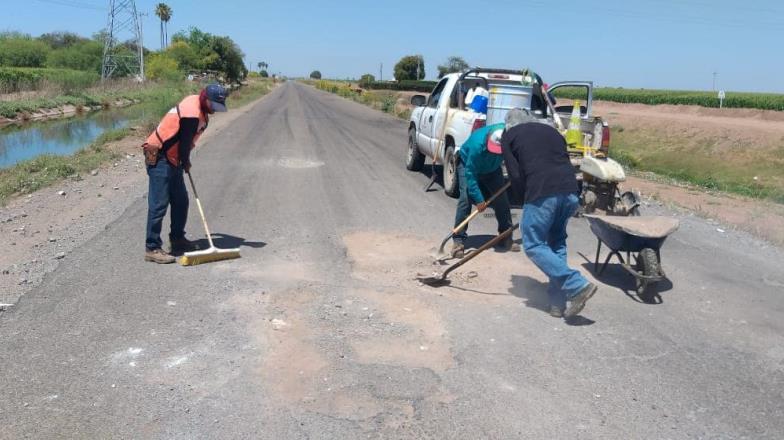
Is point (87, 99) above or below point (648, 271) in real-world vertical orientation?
above

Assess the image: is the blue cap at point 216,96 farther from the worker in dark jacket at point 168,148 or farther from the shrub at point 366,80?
the shrub at point 366,80

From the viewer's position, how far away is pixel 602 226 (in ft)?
19.2

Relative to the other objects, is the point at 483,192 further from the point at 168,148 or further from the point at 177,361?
the point at 177,361

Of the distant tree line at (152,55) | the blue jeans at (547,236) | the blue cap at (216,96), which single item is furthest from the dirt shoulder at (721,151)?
the distant tree line at (152,55)

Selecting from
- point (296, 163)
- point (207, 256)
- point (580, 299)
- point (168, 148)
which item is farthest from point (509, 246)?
Answer: point (296, 163)

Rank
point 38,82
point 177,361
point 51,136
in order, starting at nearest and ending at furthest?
point 177,361, point 51,136, point 38,82

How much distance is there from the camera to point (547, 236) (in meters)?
5.31

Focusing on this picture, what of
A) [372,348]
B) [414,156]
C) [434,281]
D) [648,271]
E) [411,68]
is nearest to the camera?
[372,348]

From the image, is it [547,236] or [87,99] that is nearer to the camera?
[547,236]

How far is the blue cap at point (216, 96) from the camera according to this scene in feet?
20.1

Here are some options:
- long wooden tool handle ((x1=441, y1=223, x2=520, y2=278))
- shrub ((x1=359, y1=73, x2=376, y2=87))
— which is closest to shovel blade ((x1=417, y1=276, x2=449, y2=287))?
long wooden tool handle ((x1=441, y1=223, x2=520, y2=278))

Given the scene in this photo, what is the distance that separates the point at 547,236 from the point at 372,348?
1.93 meters

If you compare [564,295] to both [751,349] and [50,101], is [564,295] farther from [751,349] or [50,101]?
[50,101]

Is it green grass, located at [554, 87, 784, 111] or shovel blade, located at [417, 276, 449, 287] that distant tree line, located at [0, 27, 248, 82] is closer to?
green grass, located at [554, 87, 784, 111]
